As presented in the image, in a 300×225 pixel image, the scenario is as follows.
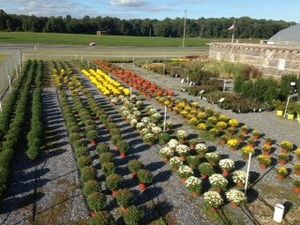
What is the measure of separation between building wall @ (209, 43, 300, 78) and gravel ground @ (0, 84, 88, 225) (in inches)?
1100

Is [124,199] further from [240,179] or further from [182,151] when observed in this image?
[182,151]

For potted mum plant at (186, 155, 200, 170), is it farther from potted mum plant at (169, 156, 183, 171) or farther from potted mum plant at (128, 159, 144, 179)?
potted mum plant at (128, 159, 144, 179)

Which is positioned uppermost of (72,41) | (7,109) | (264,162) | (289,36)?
(289,36)

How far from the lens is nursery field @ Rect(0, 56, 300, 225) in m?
12.7

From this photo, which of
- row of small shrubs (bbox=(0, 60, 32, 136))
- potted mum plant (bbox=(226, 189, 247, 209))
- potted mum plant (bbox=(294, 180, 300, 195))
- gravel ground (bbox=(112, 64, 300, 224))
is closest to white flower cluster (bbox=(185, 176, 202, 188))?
potted mum plant (bbox=(226, 189, 247, 209))

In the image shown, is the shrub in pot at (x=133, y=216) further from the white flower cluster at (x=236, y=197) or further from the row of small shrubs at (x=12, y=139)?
the row of small shrubs at (x=12, y=139)

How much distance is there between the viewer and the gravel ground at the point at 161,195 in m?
12.6

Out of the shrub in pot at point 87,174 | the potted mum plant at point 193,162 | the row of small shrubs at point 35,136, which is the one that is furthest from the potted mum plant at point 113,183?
the row of small shrubs at point 35,136

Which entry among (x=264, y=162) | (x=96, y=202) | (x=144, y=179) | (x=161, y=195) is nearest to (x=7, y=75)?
(x=144, y=179)

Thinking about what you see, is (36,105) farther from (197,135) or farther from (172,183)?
(172,183)

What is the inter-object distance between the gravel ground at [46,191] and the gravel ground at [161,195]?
2306mm

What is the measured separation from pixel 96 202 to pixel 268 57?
34.4m

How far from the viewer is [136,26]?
159625 millimetres

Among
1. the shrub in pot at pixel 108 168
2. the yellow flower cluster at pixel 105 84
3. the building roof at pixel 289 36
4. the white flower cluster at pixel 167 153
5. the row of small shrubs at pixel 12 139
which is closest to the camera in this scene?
the row of small shrubs at pixel 12 139
